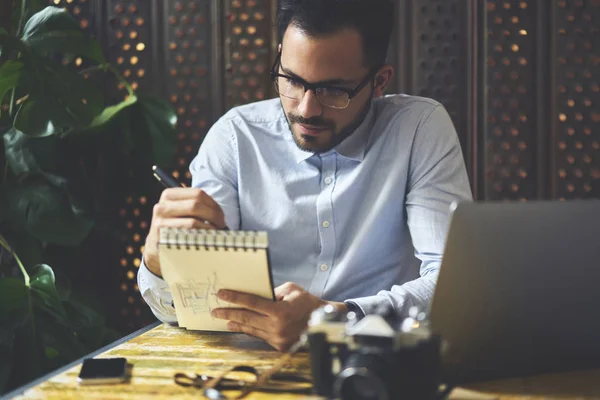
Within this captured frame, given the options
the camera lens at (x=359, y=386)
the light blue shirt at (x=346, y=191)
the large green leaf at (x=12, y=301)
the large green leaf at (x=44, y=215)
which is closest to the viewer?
the camera lens at (x=359, y=386)

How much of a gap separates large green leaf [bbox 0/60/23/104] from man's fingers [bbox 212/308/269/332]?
3.96 feet

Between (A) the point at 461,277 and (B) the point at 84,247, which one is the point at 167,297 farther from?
(B) the point at 84,247

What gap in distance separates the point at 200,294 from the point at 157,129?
1276 mm

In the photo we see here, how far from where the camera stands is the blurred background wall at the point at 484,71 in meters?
2.50

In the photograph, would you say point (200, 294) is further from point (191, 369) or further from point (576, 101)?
point (576, 101)

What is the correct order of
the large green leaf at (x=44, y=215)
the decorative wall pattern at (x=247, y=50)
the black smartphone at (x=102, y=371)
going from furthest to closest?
1. the decorative wall pattern at (x=247, y=50)
2. the large green leaf at (x=44, y=215)
3. the black smartphone at (x=102, y=371)

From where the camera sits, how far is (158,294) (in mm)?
1534

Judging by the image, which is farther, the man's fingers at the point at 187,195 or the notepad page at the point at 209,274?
the man's fingers at the point at 187,195

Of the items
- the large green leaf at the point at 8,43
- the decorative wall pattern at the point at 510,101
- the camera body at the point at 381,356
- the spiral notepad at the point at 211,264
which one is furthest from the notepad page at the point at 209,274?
the decorative wall pattern at the point at 510,101

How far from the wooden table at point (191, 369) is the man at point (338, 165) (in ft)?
1.56

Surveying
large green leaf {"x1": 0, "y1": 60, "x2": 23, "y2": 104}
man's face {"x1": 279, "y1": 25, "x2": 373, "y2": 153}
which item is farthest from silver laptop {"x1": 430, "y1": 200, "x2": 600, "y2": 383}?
large green leaf {"x1": 0, "y1": 60, "x2": 23, "y2": 104}

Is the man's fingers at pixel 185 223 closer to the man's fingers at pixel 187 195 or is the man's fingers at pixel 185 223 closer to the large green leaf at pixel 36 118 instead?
the man's fingers at pixel 187 195

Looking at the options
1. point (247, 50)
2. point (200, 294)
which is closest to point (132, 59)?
point (247, 50)

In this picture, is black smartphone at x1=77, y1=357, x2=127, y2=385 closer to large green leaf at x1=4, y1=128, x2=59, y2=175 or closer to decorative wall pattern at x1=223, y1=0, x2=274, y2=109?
large green leaf at x1=4, y1=128, x2=59, y2=175
